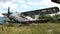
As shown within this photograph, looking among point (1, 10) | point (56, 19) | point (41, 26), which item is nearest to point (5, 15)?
point (1, 10)

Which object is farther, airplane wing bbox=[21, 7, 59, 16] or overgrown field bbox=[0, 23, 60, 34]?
airplane wing bbox=[21, 7, 59, 16]

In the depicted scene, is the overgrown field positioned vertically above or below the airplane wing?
below

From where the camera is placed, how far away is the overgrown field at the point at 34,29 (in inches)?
141

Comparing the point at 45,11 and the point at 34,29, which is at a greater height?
the point at 45,11

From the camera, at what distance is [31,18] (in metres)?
3.75

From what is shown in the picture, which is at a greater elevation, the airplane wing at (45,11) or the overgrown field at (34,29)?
the airplane wing at (45,11)

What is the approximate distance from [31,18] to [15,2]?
64cm

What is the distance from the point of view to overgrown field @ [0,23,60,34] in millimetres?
3579

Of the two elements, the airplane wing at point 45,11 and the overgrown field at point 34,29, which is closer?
the overgrown field at point 34,29

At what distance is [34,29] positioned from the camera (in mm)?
3680

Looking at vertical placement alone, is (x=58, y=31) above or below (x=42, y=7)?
below

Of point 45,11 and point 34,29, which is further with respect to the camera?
point 45,11

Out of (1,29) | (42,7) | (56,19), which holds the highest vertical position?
(42,7)

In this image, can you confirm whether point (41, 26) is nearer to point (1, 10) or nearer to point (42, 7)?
point (42, 7)
